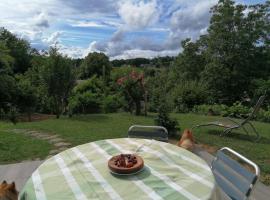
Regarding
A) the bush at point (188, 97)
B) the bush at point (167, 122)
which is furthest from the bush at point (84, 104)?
the bush at point (167, 122)

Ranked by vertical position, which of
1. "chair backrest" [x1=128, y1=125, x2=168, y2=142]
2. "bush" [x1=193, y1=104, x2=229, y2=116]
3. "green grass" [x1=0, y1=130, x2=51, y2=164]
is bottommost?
"bush" [x1=193, y1=104, x2=229, y2=116]

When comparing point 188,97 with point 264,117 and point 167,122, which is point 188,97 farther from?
point 167,122

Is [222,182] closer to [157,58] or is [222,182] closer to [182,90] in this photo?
[182,90]

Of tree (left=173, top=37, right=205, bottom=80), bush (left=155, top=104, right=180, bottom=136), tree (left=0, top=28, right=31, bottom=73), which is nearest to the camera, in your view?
bush (left=155, top=104, right=180, bottom=136)

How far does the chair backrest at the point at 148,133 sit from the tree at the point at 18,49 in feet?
96.8

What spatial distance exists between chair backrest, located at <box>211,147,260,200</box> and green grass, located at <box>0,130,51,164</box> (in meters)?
3.50

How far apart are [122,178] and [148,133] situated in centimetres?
185

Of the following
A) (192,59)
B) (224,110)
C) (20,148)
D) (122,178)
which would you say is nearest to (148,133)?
(122,178)

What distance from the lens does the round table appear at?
6.82ft

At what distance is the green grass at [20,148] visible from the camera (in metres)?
5.64

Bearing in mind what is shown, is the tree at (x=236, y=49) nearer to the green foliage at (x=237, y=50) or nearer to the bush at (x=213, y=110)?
the green foliage at (x=237, y=50)

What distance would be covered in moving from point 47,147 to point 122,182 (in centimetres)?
432

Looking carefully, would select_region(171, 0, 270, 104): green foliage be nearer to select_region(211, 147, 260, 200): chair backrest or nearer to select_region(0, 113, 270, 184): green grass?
select_region(0, 113, 270, 184): green grass

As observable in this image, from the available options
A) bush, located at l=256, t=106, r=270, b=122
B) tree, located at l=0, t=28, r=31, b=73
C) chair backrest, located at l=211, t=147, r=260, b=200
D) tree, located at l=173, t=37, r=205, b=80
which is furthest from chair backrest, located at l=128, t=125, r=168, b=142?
tree, located at l=0, t=28, r=31, b=73
